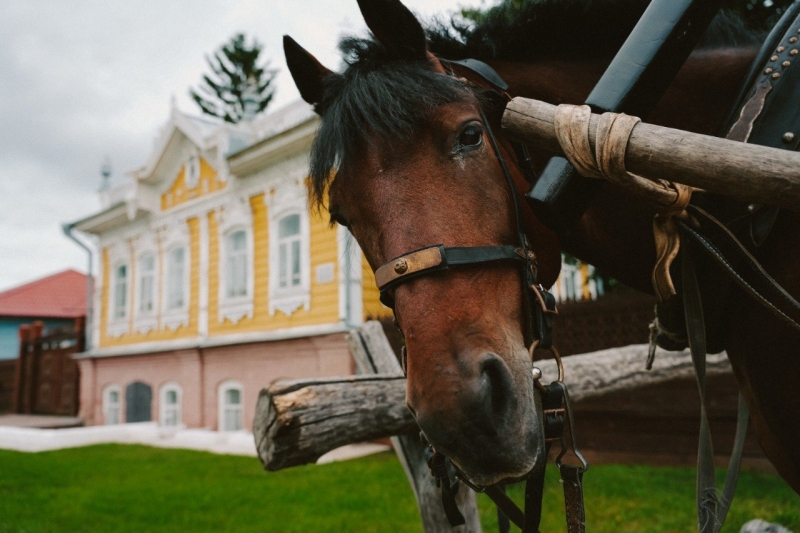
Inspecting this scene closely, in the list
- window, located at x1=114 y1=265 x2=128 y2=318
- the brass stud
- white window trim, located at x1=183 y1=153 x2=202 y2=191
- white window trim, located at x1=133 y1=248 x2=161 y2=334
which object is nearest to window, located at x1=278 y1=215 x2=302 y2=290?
white window trim, located at x1=183 y1=153 x2=202 y2=191

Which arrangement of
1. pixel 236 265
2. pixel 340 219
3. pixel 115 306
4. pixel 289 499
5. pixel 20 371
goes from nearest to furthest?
1. pixel 340 219
2. pixel 289 499
3. pixel 236 265
4. pixel 115 306
5. pixel 20 371

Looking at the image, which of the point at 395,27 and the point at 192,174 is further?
the point at 192,174

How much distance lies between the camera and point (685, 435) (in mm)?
7145

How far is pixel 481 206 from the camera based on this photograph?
1388 mm

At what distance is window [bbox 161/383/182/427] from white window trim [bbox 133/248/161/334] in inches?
72.3

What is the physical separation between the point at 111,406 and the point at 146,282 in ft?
12.1

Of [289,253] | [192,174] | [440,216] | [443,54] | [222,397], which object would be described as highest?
[192,174]

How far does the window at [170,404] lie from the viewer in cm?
1381

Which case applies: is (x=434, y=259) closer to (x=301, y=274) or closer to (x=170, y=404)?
(x=301, y=274)

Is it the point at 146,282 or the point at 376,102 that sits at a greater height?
the point at 146,282

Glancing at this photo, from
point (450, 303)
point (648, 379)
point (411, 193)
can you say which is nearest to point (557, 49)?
point (411, 193)

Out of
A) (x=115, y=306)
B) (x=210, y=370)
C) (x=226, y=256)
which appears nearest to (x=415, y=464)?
(x=210, y=370)

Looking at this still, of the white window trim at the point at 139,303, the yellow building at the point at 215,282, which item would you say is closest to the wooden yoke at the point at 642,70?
the yellow building at the point at 215,282

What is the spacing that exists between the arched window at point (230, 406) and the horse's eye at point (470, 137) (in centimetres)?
1148
